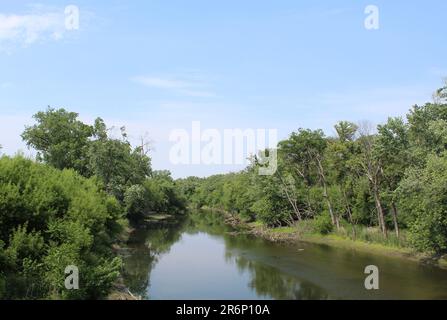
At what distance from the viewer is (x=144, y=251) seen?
159 feet

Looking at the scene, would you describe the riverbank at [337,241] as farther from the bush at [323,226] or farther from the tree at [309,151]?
the tree at [309,151]

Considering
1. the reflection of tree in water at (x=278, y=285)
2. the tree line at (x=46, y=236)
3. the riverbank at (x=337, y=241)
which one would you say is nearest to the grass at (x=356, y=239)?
the riverbank at (x=337, y=241)

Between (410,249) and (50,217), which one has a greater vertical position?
(50,217)

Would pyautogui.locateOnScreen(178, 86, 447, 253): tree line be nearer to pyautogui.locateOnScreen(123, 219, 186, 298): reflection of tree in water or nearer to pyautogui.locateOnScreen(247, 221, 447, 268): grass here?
pyautogui.locateOnScreen(247, 221, 447, 268): grass

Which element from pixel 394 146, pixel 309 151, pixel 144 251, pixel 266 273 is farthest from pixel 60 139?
pixel 394 146

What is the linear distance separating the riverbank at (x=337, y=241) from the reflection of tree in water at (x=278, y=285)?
12713 mm

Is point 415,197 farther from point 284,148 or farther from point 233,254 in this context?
point 284,148

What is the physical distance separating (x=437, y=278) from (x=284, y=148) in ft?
113

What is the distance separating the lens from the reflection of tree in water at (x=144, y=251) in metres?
33.3

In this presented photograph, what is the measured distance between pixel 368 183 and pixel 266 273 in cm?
2000

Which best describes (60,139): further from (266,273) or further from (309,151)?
(266,273)
